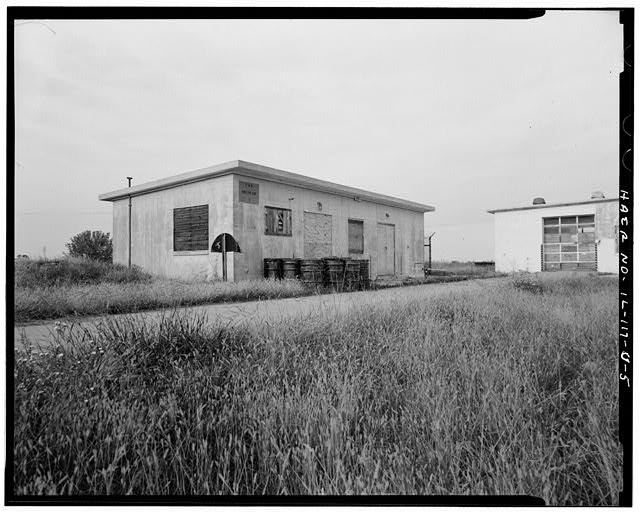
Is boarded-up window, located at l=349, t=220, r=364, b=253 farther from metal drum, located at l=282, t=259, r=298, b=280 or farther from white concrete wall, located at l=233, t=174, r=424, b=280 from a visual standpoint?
metal drum, located at l=282, t=259, r=298, b=280

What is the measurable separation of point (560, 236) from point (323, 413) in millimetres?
2782

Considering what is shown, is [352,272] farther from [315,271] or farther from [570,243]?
[570,243]

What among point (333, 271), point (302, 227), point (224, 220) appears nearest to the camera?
point (224, 220)

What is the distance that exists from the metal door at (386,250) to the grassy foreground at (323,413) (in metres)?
7.58

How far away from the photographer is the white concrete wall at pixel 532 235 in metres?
1.96

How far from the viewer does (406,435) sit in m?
1.61

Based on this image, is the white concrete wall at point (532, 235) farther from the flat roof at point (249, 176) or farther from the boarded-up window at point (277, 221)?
the boarded-up window at point (277, 221)

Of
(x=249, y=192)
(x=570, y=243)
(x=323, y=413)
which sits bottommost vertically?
(x=323, y=413)

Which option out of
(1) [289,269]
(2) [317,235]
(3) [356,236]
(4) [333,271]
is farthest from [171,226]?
(3) [356,236]

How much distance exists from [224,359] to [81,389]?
647mm

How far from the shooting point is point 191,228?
24.8 ft

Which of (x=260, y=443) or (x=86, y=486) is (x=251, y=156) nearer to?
(x=260, y=443)

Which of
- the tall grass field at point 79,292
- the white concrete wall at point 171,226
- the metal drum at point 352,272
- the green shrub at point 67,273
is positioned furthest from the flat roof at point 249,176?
the tall grass field at point 79,292

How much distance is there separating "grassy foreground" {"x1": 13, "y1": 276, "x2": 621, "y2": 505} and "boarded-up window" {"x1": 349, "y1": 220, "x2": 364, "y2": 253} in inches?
288
